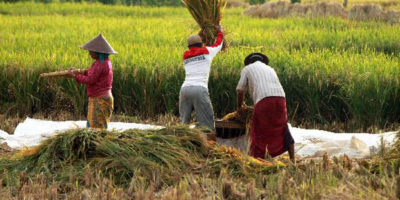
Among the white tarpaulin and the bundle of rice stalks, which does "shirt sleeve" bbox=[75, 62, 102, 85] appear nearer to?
the white tarpaulin

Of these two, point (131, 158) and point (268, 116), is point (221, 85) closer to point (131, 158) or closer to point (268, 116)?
point (268, 116)

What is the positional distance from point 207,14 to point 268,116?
1857 millimetres

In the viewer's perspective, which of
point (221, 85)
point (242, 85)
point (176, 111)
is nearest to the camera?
point (242, 85)

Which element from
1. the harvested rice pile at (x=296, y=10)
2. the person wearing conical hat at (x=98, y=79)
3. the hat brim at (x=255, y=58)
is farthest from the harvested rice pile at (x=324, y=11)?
the person wearing conical hat at (x=98, y=79)

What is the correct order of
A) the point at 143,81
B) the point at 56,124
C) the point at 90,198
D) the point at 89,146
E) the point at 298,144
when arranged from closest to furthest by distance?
the point at 90,198, the point at 89,146, the point at 298,144, the point at 56,124, the point at 143,81

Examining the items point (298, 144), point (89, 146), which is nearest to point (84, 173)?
point (89, 146)

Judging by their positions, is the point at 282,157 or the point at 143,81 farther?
the point at 143,81

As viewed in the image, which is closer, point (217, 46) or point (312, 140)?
point (217, 46)

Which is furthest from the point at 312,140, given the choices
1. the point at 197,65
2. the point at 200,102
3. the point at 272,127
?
the point at 197,65

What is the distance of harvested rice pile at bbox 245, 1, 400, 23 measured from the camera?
16.5m

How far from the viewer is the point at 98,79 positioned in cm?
596

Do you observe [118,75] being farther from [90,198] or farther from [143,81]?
[90,198]

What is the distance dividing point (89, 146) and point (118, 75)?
340cm

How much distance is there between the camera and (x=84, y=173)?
4309 mm
